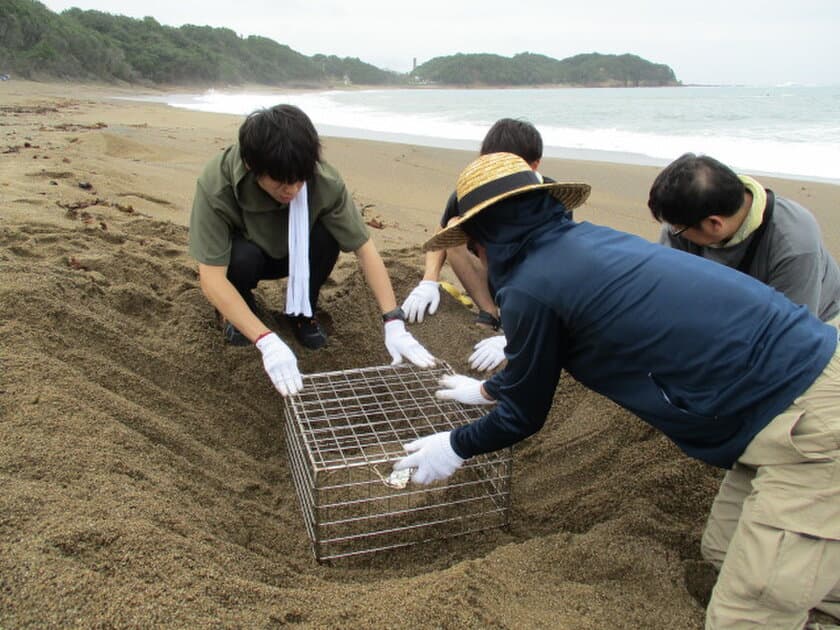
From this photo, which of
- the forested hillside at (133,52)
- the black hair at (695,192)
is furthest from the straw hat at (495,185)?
the forested hillside at (133,52)

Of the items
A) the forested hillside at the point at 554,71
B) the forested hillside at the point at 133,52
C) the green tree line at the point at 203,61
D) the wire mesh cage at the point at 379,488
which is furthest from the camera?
the forested hillside at the point at 554,71

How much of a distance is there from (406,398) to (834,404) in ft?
5.72

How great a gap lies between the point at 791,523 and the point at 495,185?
1.05 metres

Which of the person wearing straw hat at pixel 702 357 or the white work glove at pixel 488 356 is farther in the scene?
the white work glove at pixel 488 356

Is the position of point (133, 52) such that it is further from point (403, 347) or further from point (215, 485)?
point (215, 485)

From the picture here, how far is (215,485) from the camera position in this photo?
2227 millimetres

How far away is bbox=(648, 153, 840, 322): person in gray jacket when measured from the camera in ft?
A: 6.66

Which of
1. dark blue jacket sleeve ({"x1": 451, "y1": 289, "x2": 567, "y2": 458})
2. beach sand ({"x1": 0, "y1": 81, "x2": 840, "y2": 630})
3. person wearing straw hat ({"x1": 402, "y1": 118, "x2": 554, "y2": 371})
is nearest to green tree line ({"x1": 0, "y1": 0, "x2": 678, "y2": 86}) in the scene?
beach sand ({"x1": 0, "y1": 81, "x2": 840, "y2": 630})

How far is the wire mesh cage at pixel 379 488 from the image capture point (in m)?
2.15

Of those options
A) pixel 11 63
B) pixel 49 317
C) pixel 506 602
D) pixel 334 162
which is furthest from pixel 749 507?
pixel 11 63

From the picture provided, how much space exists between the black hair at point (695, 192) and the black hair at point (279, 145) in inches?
49.0

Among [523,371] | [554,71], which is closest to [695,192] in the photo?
[523,371]

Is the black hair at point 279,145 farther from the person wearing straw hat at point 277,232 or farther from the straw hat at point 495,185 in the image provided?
the straw hat at point 495,185

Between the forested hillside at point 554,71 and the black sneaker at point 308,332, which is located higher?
the forested hillside at point 554,71
